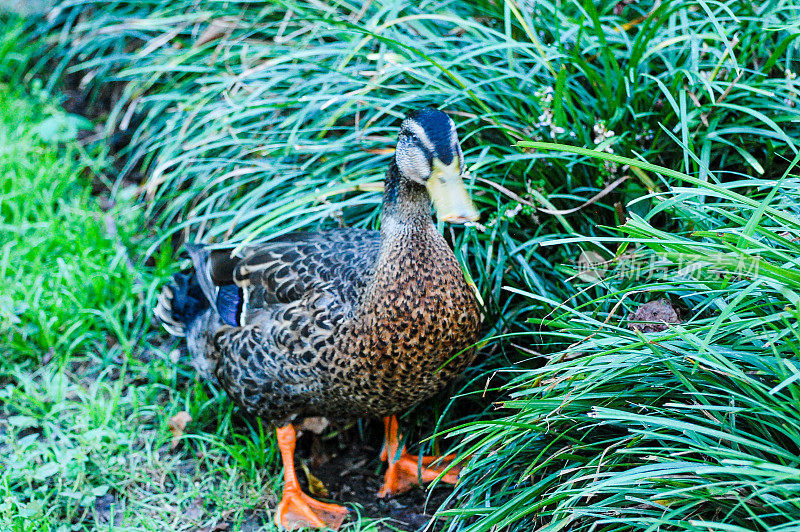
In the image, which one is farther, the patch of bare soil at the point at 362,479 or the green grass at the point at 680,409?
the patch of bare soil at the point at 362,479

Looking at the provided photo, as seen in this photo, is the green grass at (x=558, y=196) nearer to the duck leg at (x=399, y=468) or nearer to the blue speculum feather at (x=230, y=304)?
the duck leg at (x=399, y=468)

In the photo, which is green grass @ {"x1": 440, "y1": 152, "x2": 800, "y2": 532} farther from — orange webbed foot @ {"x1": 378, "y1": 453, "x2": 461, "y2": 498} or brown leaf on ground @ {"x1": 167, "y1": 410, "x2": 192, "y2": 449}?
brown leaf on ground @ {"x1": 167, "y1": 410, "x2": 192, "y2": 449}

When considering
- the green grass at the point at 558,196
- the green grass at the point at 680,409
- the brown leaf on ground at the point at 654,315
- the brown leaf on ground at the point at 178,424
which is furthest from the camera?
the brown leaf on ground at the point at 178,424

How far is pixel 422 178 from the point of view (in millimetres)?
2656

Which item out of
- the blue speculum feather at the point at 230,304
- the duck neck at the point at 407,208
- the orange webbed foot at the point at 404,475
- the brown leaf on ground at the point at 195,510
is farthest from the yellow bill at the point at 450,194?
the brown leaf on ground at the point at 195,510

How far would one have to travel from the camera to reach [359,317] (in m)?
2.79

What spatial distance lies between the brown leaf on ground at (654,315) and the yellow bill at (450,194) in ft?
1.95

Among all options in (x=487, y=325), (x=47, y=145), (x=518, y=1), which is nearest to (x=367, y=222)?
(x=487, y=325)

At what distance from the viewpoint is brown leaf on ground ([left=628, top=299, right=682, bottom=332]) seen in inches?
98.1

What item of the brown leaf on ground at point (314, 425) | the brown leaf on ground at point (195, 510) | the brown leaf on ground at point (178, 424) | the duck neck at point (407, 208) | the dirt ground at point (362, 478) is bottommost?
the dirt ground at point (362, 478)

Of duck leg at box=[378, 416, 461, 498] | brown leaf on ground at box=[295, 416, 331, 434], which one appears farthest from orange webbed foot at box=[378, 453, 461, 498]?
brown leaf on ground at box=[295, 416, 331, 434]

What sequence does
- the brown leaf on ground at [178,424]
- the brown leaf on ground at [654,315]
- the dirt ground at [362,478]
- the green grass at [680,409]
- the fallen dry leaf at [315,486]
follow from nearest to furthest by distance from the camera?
the green grass at [680,409]
the brown leaf on ground at [654,315]
the dirt ground at [362,478]
the fallen dry leaf at [315,486]
the brown leaf on ground at [178,424]

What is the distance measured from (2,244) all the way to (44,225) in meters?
0.24

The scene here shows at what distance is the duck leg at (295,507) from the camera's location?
9.68ft
